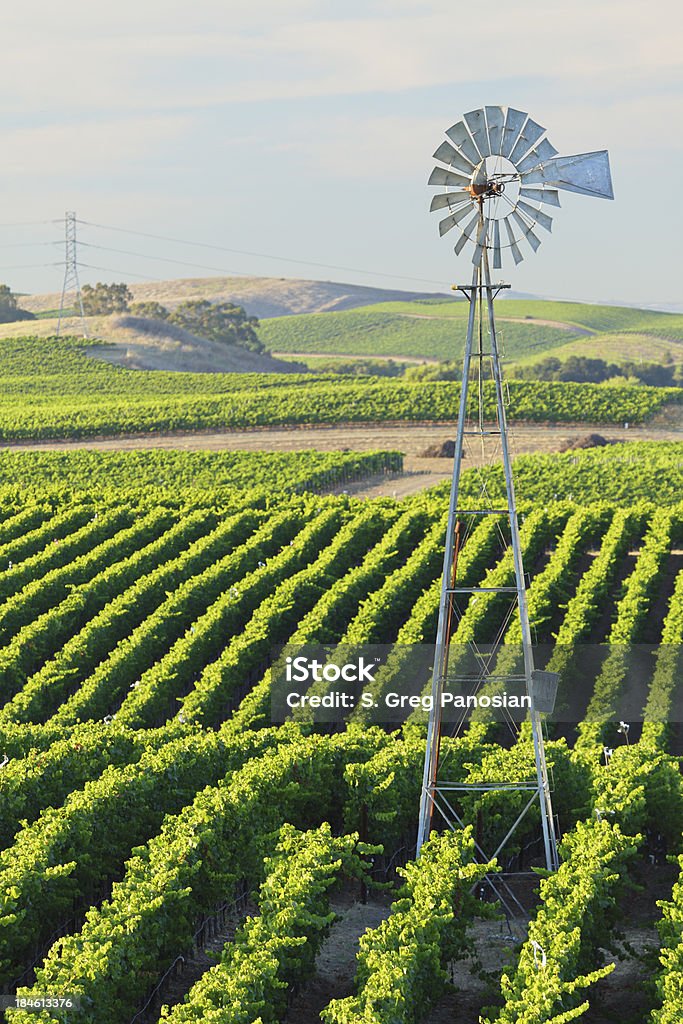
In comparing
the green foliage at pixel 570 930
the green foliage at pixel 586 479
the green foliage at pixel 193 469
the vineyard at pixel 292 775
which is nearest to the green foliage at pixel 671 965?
the vineyard at pixel 292 775

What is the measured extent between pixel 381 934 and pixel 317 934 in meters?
2.00

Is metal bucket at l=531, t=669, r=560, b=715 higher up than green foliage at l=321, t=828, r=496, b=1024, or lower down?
higher up

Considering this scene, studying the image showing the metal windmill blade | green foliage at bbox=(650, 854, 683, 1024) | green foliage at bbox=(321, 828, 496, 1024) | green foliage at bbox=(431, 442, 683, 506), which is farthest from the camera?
green foliage at bbox=(431, 442, 683, 506)

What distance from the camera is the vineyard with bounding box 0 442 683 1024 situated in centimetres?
2614

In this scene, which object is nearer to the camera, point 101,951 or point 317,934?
point 101,951

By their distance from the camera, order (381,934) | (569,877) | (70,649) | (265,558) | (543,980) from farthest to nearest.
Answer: (265,558) < (70,649) < (569,877) < (381,934) < (543,980)

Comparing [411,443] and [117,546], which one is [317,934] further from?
[411,443]

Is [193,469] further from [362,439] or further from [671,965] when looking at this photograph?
[671,965]

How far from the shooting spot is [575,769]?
1390 inches

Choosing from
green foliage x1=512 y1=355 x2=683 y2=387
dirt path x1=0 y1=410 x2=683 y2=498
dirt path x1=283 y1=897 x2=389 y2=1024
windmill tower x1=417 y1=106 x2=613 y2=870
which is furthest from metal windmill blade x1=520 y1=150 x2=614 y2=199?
green foliage x1=512 y1=355 x2=683 y2=387

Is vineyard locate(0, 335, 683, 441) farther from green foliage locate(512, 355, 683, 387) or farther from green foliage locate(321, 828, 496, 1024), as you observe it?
green foliage locate(321, 828, 496, 1024)

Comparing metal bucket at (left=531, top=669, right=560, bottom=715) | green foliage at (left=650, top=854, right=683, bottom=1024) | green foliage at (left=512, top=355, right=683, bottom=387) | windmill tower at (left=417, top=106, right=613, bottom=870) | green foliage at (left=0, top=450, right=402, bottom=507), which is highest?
windmill tower at (left=417, top=106, right=613, bottom=870)

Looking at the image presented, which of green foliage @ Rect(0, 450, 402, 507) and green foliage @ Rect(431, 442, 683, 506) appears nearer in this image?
green foliage @ Rect(431, 442, 683, 506)

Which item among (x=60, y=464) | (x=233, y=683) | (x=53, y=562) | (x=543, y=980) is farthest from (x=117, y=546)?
A: (x=543, y=980)
